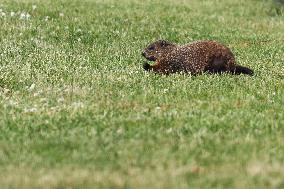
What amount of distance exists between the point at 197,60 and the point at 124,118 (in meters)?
5.39

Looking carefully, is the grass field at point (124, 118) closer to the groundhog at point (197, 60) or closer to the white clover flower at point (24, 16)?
the groundhog at point (197, 60)

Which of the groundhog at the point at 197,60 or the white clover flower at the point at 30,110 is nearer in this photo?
the white clover flower at the point at 30,110

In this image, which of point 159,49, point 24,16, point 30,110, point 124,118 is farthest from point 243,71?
point 24,16

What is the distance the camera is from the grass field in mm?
8594

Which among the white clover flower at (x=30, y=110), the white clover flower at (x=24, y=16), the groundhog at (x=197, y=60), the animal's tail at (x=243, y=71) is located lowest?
the white clover flower at (x=24, y=16)

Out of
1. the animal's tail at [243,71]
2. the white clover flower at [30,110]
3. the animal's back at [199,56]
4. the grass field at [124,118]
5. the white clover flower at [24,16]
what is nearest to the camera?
the grass field at [124,118]

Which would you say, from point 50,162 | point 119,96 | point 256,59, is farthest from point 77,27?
point 50,162

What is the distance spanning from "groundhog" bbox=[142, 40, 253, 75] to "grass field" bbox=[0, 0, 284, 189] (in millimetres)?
483

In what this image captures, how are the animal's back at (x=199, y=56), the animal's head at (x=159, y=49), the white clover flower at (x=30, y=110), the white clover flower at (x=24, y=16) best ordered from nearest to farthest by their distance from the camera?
the white clover flower at (x=30, y=110) → the animal's back at (x=199, y=56) → the animal's head at (x=159, y=49) → the white clover flower at (x=24, y=16)

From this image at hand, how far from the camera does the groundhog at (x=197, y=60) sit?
16.2 meters

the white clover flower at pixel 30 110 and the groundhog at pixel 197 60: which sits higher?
the white clover flower at pixel 30 110

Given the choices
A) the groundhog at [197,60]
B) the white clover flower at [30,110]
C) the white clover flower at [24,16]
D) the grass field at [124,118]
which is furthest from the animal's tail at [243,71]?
the white clover flower at [24,16]

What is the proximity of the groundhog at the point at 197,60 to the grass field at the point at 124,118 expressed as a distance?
19.0 inches

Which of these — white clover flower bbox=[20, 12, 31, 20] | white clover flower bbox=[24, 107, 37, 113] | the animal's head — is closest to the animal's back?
the animal's head
